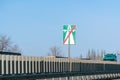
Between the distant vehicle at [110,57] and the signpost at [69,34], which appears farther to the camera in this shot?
the distant vehicle at [110,57]

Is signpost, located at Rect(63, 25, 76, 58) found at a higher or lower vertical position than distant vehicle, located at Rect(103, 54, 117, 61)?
higher

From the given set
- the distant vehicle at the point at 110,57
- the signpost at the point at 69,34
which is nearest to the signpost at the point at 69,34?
the signpost at the point at 69,34

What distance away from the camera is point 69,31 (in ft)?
64.3

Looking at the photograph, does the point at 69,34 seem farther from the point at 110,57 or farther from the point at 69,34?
the point at 110,57

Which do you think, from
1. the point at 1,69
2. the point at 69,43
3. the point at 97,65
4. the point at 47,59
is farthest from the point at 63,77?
the point at 97,65

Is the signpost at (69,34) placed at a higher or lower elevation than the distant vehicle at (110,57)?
higher

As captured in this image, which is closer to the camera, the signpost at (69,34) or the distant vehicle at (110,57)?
the signpost at (69,34)

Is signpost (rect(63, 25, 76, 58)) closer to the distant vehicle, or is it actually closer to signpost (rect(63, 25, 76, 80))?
signpost (rect(63, 25, 76, 80))

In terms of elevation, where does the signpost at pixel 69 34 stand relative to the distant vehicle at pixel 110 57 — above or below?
above

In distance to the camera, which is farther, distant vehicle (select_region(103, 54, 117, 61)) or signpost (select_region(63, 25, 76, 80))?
distant vehicle (select_region(103, 54, 117, 61))

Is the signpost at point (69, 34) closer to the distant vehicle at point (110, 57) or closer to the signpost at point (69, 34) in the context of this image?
→ the signpost at point (69, 34)

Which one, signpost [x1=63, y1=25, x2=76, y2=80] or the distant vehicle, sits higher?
signpost [x1=63, y1=25, x2=76, y2=80]

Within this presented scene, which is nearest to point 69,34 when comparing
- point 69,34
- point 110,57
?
point 69,34

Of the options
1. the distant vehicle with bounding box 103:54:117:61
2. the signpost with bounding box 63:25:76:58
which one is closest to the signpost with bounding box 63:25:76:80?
the signpost with bounding box 63:25:76:58
